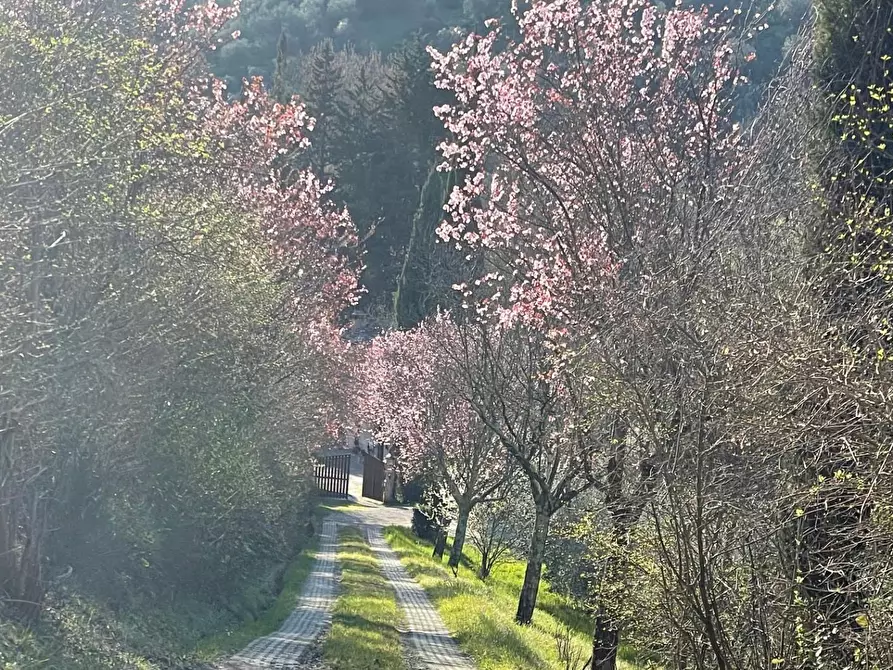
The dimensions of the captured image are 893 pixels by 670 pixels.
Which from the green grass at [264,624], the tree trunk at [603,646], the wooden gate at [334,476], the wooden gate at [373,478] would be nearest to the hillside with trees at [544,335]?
the tree trunk at [603,646]

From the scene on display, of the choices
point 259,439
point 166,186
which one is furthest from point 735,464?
point 259,439

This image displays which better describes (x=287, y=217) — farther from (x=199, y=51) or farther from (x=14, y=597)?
(x=14, y=597)

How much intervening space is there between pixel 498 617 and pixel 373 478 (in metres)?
36.4

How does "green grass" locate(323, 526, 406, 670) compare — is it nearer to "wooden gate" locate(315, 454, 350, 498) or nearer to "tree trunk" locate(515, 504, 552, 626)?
"tree trunk" locate(515, 504, 552, 626)

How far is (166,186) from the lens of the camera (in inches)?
529

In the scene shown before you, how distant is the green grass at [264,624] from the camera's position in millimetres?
14117

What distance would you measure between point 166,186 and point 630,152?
641cm

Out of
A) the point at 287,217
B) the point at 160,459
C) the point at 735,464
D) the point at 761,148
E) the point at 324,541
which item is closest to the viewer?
the point at 735,464

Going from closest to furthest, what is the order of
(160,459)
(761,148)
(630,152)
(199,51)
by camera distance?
1. (761,148)
2. (630,152)
3. (160,459)
4. (199,51)

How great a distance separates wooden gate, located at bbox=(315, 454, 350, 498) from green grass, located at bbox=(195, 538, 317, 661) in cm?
2331

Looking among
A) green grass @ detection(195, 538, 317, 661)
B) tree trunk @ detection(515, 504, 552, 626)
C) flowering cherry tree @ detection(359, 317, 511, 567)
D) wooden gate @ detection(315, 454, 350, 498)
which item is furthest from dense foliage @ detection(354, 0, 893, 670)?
wooden gate @ detection(315, 454, 350, 498)

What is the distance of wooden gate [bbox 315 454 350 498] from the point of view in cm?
5153

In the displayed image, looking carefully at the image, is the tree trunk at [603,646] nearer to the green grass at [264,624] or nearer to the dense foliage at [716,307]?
the dense foliage at [716,307]

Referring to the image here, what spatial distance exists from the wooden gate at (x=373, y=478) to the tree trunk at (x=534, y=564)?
116ft
